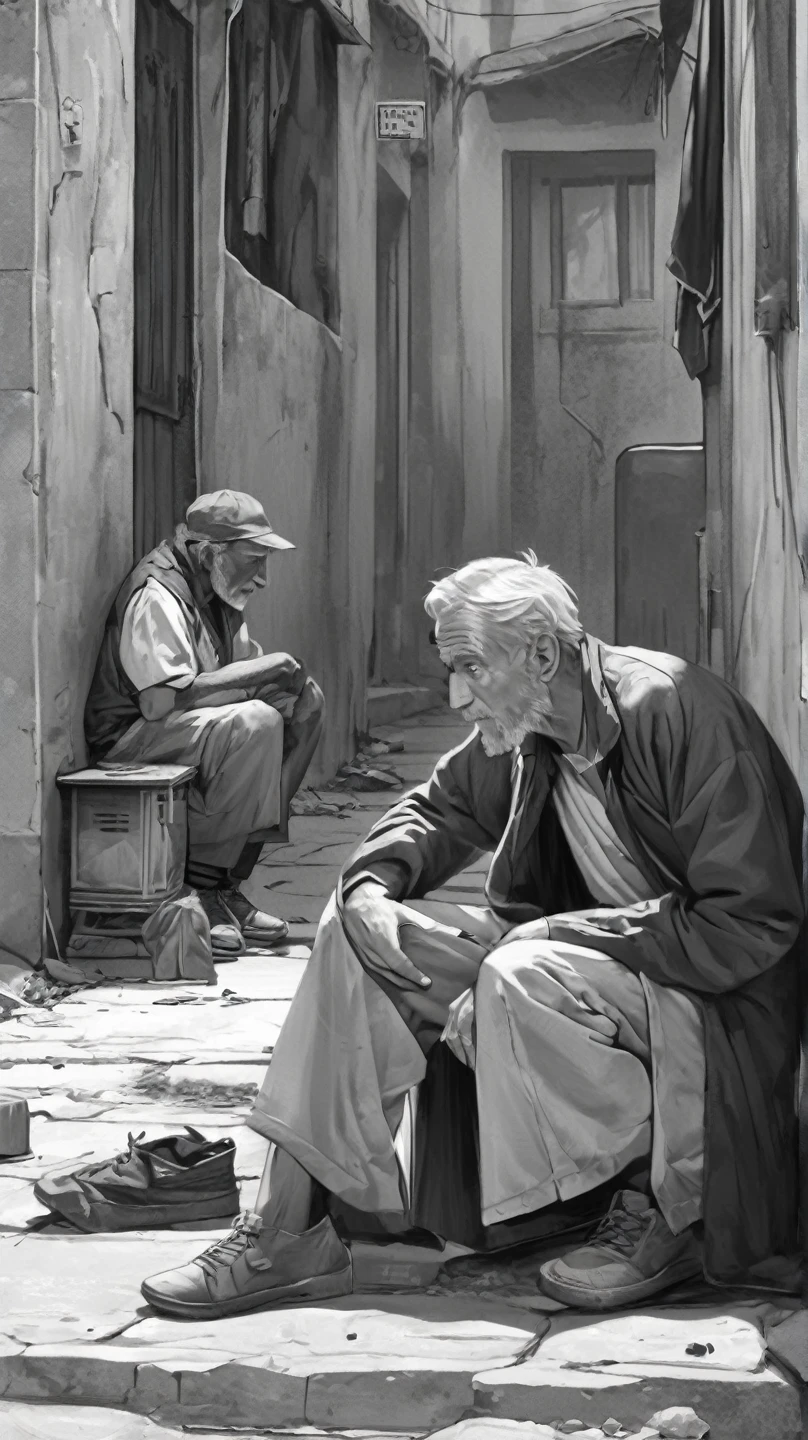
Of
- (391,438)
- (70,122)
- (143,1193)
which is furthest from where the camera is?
(391,438)

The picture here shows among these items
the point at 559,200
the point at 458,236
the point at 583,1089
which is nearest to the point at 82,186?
the point at 583,1089

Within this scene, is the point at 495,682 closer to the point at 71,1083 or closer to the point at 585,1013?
the point at 585,1013

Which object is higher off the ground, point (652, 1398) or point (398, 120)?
Answer: point (398, 120)

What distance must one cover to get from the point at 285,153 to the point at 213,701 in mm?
4181

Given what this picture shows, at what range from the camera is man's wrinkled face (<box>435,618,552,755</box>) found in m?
3.07

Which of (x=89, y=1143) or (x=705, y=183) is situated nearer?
(x=89, y=1143)

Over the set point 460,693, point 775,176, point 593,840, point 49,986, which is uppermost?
point 775,176

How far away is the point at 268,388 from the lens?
363 inches

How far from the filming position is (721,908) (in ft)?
9.55

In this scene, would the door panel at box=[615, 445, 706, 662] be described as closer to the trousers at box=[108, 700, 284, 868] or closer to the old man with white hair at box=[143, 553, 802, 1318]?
the trousers at box=[108, 700, 284, 868]

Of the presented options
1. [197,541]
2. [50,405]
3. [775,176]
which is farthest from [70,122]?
[775,176]

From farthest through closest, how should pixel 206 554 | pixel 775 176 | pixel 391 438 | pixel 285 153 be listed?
pixel 391 438, pixel 285 153, pixel 206 554, pixel 775 176

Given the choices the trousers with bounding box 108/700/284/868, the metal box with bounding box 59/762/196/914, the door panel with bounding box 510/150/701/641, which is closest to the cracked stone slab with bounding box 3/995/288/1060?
the metal box with bounding box 59/762/196/914

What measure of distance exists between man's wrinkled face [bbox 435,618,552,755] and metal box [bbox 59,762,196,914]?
10.2ft
